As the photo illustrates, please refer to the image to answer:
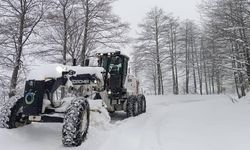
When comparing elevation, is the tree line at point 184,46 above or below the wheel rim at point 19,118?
above

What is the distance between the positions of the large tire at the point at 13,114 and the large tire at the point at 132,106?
5.91 m

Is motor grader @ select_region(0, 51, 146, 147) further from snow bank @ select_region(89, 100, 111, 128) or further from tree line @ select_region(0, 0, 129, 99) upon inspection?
tree line @ select_region(0, 0, 129, 99)

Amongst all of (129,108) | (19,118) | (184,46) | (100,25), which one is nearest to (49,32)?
(100,25)

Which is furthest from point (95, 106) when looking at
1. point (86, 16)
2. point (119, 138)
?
point (86, 16)

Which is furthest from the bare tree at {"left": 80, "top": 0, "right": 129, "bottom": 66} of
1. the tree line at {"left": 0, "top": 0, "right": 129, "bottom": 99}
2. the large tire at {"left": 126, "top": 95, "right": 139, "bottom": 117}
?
the large tire at {"left": 126, "top": 95, "right": 139, "bottom": 117}

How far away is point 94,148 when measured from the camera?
6.41 metres

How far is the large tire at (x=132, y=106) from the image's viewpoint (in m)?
12.5

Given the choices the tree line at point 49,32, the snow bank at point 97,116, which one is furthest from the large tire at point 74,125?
the tree line at point 49,32

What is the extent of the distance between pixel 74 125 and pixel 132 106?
22.1 ft

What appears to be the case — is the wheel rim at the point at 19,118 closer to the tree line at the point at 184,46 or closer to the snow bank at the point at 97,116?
the snow bank at the point at 97,116

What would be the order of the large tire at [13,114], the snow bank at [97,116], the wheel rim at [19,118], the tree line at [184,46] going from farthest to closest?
the tree line at [184,46] → the snow bank at [97,116] → the wheel rim at [19,118] → the large tire at [13,114]

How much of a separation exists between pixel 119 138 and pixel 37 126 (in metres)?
2.08

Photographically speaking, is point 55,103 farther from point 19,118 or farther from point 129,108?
point 129,108

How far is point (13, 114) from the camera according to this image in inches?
264
